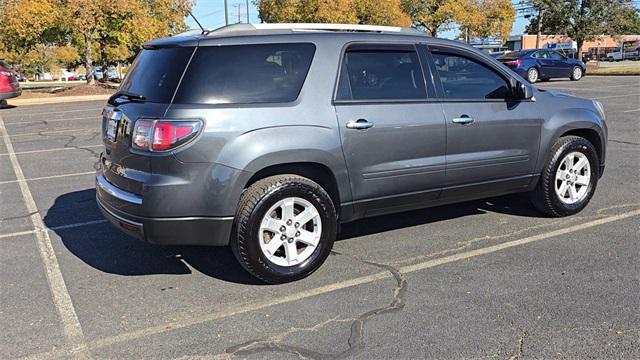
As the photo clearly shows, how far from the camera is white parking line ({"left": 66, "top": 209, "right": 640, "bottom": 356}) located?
3500 millimetres

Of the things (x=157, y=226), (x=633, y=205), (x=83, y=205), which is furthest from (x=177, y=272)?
(x=633, y=205)

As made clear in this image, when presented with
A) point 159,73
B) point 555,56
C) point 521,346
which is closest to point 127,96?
point 159,73

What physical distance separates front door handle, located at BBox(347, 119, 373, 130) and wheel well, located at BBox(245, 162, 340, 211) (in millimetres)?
379

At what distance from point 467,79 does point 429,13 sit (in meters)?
37.2

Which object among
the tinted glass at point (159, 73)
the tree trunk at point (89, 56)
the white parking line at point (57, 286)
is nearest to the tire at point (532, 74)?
the tree trunk at point (89, 56)

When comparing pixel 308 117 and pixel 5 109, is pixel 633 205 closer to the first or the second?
pixel 308 117

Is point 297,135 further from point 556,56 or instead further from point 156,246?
point 556,56

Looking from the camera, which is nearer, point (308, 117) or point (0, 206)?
point (308, 117)

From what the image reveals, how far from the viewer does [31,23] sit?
25.4m

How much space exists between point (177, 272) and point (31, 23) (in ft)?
82.6

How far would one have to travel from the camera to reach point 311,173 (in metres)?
4.34

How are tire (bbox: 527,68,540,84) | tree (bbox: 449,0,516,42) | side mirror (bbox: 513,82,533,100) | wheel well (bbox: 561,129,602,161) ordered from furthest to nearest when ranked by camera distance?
tree (bbox: 449,0,516,42)
tire (bbox: 527,68,540,84)
wheel well (bbox: 561,129,602,161)
side mirror (bbox: 513,82,533,100)

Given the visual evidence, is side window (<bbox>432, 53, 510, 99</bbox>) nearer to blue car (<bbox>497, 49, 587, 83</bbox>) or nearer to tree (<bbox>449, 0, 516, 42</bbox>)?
blue car (<bbox>497, 49, 587, 83</bbox>)

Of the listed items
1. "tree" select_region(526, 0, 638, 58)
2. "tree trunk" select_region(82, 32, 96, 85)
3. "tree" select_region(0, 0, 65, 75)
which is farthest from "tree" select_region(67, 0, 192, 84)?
"tree" select_region(526, 0, 638, 58)
